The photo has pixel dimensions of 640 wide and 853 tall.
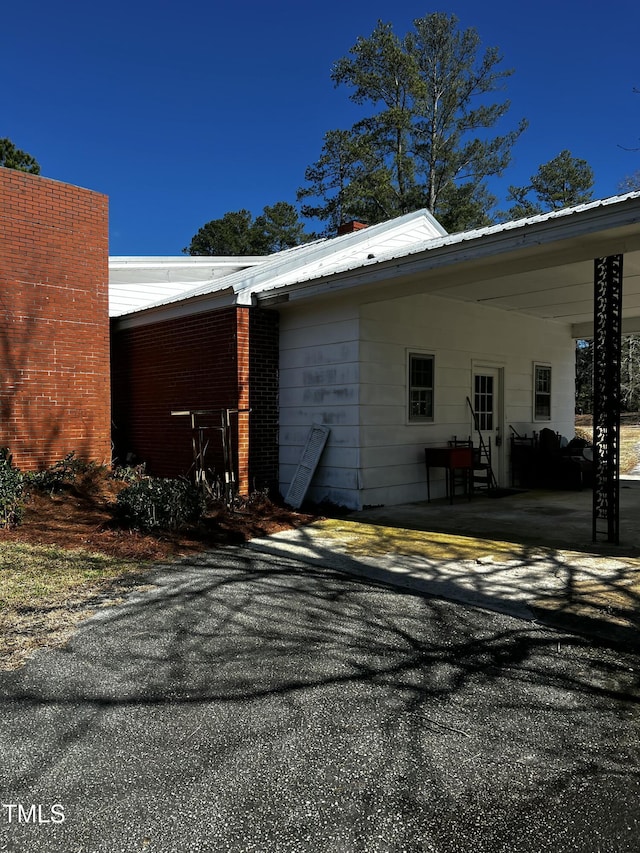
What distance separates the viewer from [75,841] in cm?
210

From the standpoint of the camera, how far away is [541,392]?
12703mm

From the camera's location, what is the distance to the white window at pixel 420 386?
9617 millimetres

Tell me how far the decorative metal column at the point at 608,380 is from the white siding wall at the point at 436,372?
127 inches

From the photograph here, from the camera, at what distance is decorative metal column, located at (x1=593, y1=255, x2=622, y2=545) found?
625 centimetres

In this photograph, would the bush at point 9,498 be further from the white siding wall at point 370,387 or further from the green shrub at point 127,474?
the white siding wall at point 370,387

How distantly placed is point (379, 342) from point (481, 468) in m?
3.13

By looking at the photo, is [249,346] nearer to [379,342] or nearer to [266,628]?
[379,342]

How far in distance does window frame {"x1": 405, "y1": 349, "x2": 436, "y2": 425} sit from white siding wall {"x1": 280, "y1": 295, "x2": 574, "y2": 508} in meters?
0.07

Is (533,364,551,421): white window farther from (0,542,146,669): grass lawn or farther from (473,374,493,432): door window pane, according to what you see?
(0,542,146,669): grass lawn

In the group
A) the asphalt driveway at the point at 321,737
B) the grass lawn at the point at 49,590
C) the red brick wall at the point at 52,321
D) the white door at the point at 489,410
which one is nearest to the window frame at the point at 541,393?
the white door at the point at 489,410

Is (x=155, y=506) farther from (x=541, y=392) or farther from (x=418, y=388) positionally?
(x=541, y=392)

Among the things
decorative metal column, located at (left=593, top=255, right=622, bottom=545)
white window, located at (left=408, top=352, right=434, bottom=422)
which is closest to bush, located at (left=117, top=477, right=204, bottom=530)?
white window, located at (left=408, top=352, right=434, bottom=422)

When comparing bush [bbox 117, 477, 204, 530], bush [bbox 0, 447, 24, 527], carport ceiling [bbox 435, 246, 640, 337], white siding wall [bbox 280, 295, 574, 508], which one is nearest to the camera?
bush [bbox 117, 477, 204, 530]

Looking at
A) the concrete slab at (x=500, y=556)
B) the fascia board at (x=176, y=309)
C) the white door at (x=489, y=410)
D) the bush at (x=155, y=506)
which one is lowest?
the concrete slab at (x=500, y=556)
